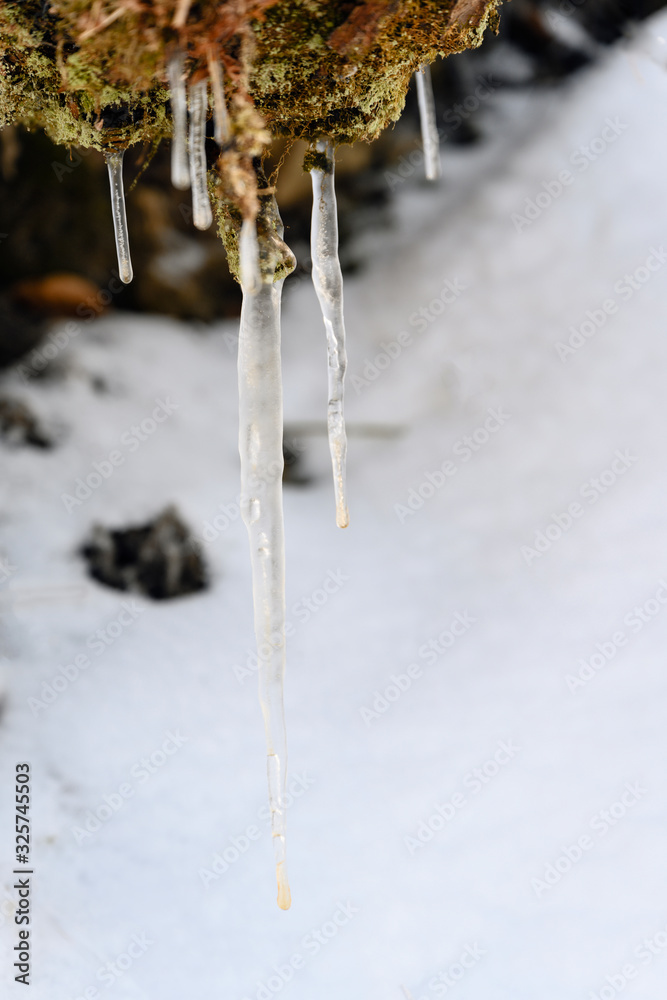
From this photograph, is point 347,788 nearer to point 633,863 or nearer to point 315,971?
point 315,971

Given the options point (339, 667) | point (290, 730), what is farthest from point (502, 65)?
point (290, 730)

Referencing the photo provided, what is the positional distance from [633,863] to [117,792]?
0.97 m

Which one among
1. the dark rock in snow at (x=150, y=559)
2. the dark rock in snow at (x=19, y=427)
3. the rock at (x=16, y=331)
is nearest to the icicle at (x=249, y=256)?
the dark rock in snow at (x=150, y=559)

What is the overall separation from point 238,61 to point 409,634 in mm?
1654

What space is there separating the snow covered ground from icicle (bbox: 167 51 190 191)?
1.14 m

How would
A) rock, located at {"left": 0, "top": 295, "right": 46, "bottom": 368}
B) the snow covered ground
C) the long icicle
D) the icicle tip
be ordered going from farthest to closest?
rock, located at {"left": 0, "top": 295, "right": 46, "bottom": 368}
the snow covered ground
the icicle tip
the long icicle

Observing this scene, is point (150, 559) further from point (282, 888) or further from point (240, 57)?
point (240, 57)

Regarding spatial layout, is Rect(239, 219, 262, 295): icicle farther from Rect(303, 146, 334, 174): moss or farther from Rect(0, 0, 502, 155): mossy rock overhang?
Rect(303, 146, 334, 174): moss

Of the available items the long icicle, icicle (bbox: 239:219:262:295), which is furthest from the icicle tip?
icicle (bbox: 239:219:262:295)

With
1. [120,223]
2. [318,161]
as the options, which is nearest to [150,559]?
[120,223]

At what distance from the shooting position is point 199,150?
708mm

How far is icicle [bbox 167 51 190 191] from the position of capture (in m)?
0.65

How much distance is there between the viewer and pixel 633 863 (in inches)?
53.6

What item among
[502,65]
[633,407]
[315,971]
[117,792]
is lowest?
[315,971]
